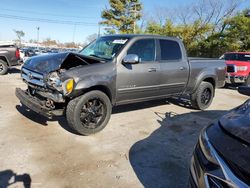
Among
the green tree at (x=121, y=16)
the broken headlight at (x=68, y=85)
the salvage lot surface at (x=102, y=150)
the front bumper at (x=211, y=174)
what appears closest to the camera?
the front bumper at (x=211, y=174)

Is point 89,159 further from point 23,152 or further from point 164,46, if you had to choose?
point 164,46

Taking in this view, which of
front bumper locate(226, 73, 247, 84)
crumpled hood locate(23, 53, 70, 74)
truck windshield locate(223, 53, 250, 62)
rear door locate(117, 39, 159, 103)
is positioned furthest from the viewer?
truck windshield locate(223, 53, 250, 62)

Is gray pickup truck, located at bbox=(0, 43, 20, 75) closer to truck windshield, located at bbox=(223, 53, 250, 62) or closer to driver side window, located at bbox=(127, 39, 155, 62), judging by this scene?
driver side window, located at bbox=(127, 39, 155, 62)

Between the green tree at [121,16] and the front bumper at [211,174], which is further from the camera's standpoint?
the green tree at [121,16]

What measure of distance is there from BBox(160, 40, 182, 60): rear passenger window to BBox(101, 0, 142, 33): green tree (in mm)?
27100

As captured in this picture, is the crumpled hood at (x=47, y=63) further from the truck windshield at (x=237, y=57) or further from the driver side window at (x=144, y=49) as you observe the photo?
the truck windshield at (x=237, y=57)

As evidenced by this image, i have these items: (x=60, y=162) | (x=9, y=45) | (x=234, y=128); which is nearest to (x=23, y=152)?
(x=60, y=162)

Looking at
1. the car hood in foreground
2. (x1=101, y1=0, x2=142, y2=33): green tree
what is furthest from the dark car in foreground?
(x1=101, y1=0, x2=142, y2=33): green tree

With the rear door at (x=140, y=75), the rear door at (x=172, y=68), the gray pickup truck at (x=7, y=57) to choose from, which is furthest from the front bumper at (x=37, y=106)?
the gray pickup truck at (x=7, y=57)

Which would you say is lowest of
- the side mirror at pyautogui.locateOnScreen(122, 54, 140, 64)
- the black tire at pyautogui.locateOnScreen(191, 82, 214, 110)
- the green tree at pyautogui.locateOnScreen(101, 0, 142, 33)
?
the black tire at pyautogui.locateOnScreen(191, 82, 214, 110)

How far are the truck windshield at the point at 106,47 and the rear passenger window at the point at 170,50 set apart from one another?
102 cm

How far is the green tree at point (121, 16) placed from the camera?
32812mm

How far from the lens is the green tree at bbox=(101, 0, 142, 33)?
32.8 m

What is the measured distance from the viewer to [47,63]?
15.3 feet
